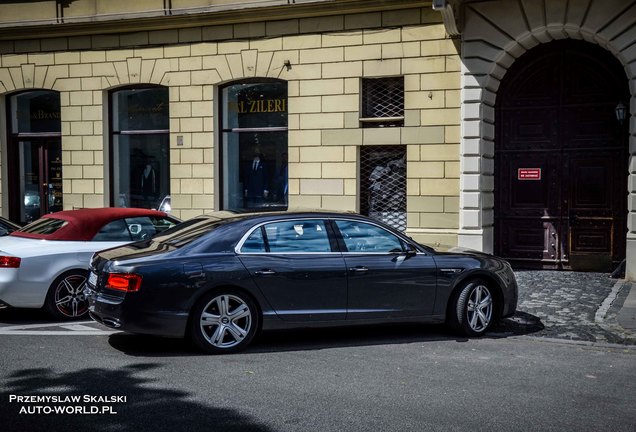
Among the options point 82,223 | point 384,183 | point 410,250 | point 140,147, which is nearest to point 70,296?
point 82,223

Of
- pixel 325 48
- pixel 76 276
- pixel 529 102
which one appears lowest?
pixel 76 276

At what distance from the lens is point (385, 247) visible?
834 centimetres

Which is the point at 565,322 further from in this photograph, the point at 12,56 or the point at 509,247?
the point at 12,56

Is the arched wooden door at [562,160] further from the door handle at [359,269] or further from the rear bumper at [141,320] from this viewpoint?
the rear bumper at [141,320]

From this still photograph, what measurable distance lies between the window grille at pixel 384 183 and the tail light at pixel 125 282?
8.63 metres

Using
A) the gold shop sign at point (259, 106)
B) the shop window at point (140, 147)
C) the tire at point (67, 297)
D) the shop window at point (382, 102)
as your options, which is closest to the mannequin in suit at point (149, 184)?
the shop window at point (140, 147)

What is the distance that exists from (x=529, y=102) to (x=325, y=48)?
4.19 m

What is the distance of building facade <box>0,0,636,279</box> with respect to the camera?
563 inches

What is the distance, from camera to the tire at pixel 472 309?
27.9ft

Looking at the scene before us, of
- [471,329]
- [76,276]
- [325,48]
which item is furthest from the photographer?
[325,48]

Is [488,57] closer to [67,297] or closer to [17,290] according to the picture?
[67,297]

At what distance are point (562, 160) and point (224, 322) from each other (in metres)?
9.31

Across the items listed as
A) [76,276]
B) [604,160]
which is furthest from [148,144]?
[604,160]

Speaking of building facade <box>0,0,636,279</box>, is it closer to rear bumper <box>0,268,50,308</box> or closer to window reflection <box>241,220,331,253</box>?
window reflection <box>241,220,331,253</box>
